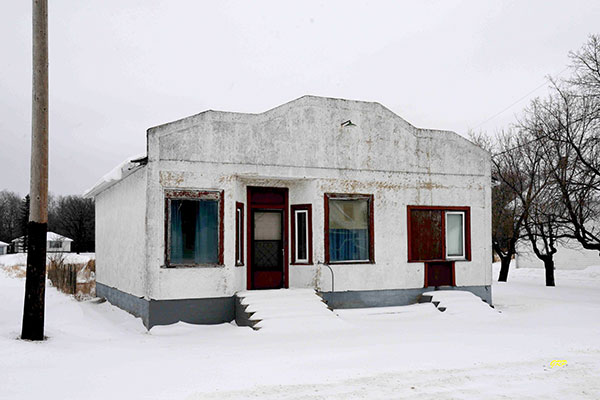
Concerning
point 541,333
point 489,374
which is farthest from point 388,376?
point 541,333

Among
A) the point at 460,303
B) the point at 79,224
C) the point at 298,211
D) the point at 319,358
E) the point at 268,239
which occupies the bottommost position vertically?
the point at 319,358

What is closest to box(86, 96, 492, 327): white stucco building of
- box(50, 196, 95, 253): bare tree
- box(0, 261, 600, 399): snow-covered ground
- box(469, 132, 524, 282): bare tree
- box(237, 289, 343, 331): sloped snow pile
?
box(237, 289, 343, 331): sloped snow pile

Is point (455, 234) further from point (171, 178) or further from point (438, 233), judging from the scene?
point (171, 178)

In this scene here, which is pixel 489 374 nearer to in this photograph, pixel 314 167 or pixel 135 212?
pixel 314 167

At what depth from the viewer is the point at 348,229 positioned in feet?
49.5

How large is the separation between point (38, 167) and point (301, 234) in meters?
6.63

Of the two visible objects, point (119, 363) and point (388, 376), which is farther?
point (119, 363)

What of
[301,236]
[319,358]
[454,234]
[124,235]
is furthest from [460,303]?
[124,235]

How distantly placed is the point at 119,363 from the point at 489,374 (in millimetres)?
5563

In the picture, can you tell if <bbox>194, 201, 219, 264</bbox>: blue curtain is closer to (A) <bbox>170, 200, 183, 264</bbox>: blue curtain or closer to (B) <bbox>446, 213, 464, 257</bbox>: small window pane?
(A) <bbox>170, 200, 183, 264</bbox>: blue curtain

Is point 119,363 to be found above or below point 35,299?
below

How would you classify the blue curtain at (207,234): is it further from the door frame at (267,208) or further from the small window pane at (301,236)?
the small window pane at (301,236)

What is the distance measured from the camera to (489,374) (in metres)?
8.52

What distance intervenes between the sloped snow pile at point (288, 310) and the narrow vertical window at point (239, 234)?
880 mm
